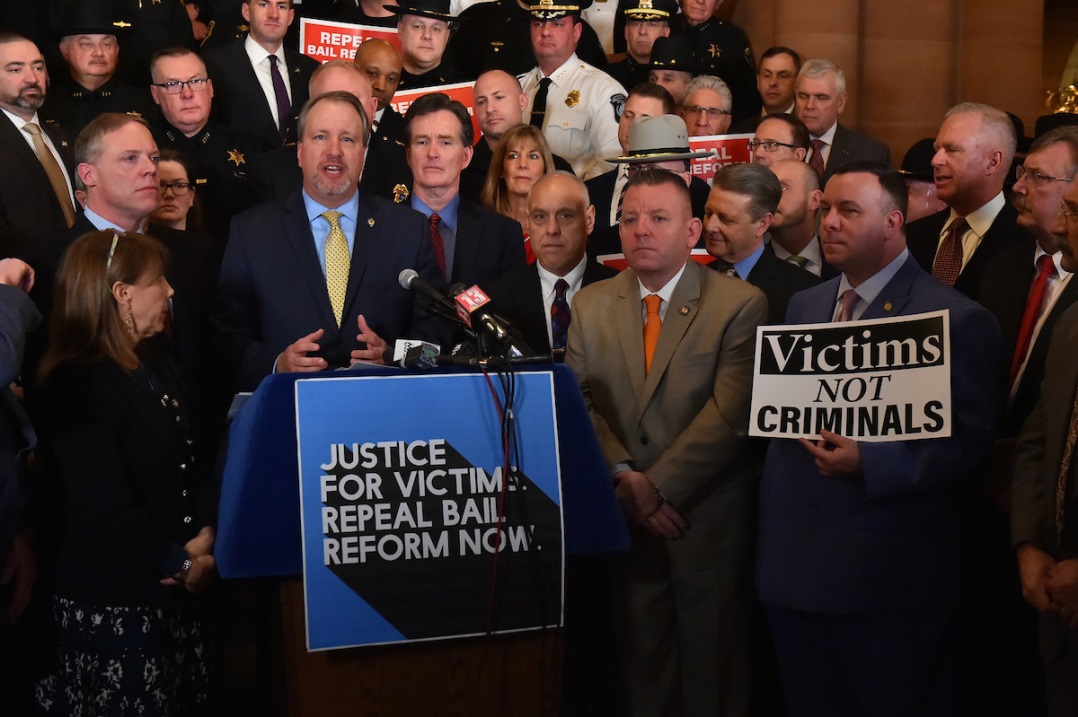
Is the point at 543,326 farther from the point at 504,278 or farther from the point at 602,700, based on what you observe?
the point at 602,700

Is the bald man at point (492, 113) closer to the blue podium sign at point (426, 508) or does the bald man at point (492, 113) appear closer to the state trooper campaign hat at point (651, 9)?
the state trooper campaign hat at point (651, 9)

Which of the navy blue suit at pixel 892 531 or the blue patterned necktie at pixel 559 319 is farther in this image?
the blue patterned necktie at pixel 559 319

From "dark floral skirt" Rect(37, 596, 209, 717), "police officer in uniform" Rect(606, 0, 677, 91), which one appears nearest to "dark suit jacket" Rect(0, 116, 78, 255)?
"dark floral skirt" Rect(37, 596, 209, 717)

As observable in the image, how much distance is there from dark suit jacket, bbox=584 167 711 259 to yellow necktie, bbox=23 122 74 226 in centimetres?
240

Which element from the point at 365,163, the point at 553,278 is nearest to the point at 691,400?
the point at 553,278

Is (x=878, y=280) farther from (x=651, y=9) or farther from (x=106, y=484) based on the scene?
(x=651, y=9)

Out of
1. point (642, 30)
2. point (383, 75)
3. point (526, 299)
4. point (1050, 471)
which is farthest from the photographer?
point (642, 30)

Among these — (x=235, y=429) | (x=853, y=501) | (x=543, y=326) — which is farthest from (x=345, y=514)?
(x=543, y=326)

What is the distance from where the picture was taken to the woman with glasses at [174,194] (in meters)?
5.66

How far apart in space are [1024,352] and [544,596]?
6.50 feet

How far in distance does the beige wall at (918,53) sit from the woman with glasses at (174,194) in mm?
4884

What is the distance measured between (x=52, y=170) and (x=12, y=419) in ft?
8.56

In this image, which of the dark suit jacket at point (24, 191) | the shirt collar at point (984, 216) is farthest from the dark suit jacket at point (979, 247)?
the dark suit jacket at point (24, 191)

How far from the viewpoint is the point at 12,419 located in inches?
144
